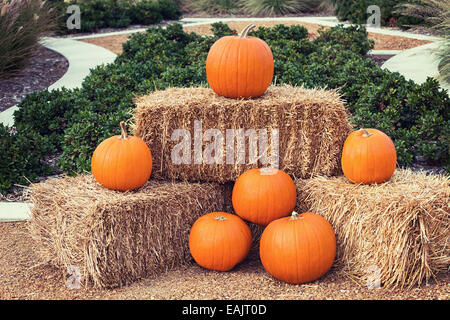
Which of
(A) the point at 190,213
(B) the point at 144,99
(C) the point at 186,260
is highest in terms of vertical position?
(B) the point at 144,99

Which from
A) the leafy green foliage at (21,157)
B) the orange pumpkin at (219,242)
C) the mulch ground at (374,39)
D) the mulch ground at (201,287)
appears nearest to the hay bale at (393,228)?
the mulch ground at (201,287)

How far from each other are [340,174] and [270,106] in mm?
844

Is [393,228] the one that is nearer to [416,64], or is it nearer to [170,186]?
[170,186]

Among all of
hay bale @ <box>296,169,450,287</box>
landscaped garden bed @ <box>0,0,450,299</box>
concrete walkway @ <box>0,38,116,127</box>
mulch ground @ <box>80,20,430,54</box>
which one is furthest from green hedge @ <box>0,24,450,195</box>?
mulch ground @ <box>80,20,430,54</box>

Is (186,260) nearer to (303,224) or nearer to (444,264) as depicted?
(303,224)

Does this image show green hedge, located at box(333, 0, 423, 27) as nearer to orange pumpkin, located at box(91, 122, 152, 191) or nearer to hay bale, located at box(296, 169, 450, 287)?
hay bale, located at box(296, 169, 450, 287)

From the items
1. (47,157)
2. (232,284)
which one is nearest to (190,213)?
(232,284)

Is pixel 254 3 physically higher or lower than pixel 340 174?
higher

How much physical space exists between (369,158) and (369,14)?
11904mm

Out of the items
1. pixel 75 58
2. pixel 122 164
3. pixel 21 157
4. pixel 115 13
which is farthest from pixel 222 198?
pixel 115 13

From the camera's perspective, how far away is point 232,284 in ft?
13.1

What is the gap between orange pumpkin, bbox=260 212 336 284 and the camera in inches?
155

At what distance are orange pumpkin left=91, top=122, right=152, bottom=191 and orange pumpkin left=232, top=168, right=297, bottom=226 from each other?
2.52 feet

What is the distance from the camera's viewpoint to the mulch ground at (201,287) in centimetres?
377
